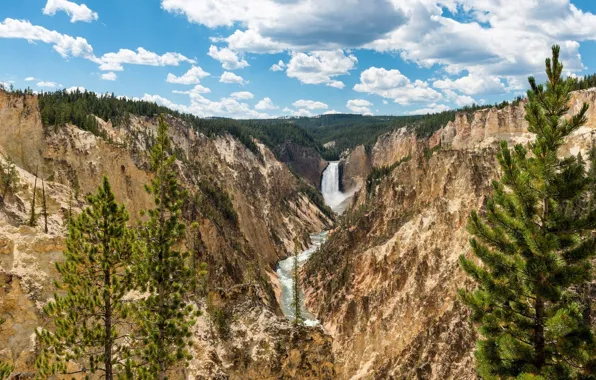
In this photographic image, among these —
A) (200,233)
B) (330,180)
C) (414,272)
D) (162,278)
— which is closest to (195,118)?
(330,180)

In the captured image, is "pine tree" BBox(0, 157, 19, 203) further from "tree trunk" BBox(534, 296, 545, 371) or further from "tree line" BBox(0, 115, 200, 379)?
"tree trunk" BBox(534, 296, 545, 371)

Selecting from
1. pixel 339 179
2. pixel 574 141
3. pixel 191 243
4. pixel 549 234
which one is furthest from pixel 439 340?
pixel 339 179

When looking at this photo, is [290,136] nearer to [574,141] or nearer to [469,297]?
[574,141]

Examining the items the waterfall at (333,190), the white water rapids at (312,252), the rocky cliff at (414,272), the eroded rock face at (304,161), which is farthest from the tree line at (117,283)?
the eroded rock face at (304,161)

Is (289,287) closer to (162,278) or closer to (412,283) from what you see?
(412,283)

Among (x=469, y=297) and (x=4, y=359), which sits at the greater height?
(x=469, y=297)

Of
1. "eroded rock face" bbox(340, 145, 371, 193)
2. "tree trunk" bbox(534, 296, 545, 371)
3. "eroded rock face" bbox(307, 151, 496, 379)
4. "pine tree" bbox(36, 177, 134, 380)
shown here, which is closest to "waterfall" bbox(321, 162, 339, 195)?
"eroded rock face" bbox(340, 145, 371, 193)

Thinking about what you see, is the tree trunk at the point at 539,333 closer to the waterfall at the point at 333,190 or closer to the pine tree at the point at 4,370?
the pine tree at the point at 4,370
